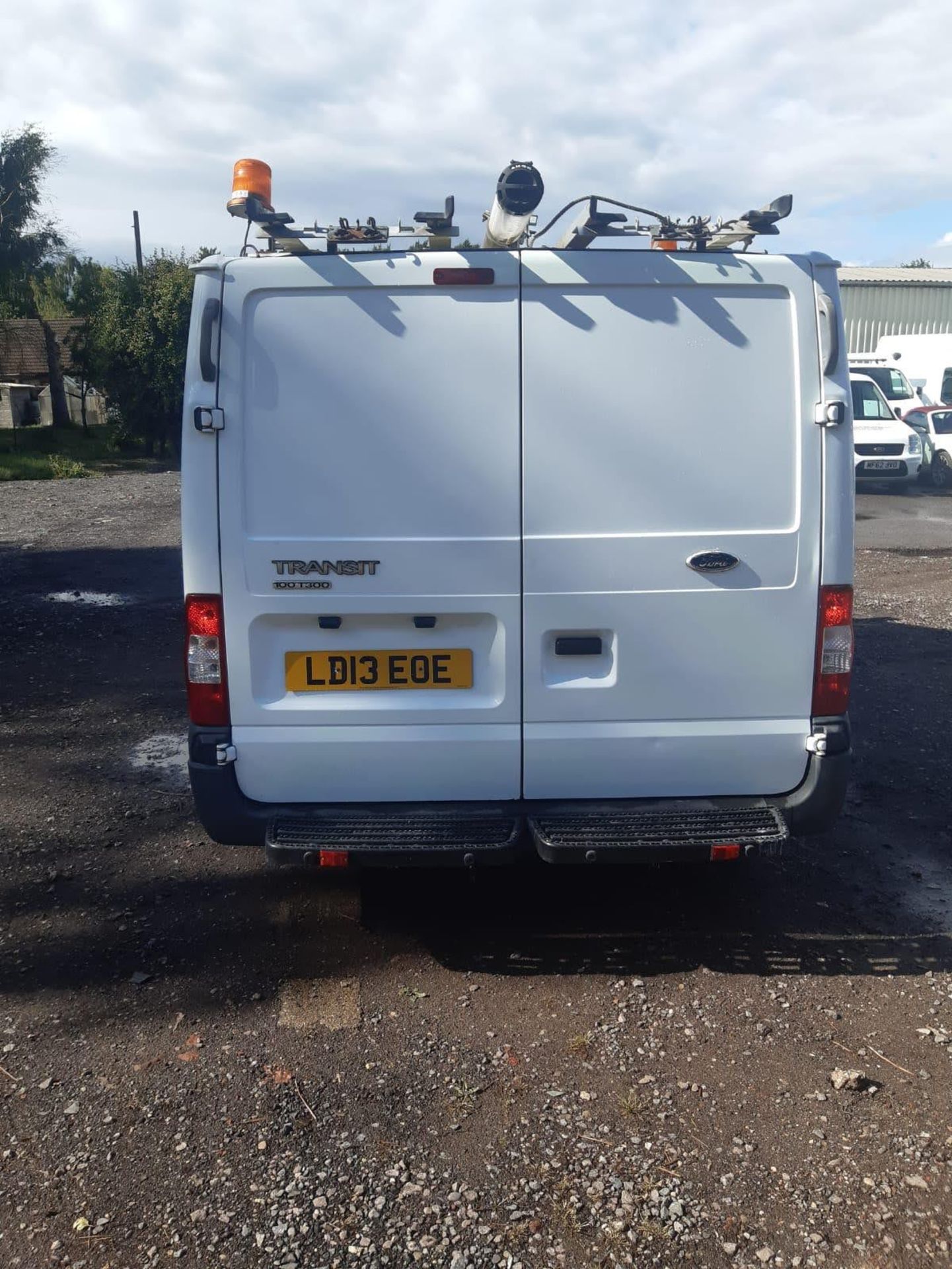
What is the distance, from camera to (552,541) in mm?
3945

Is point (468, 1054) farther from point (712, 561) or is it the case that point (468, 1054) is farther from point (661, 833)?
point (712, 561)

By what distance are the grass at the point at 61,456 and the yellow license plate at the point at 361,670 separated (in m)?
25.9

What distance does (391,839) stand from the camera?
3943mm

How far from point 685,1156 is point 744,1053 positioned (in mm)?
602

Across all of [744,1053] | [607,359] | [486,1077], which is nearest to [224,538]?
[607,359]

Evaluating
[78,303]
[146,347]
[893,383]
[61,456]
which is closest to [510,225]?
[893,383]

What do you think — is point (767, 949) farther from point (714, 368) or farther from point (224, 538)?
point (224, 538)

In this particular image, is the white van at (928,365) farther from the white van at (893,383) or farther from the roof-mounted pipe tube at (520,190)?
the roof-mounted pipe tube at (520,190)

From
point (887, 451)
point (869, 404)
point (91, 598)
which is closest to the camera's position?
point (91, 598)

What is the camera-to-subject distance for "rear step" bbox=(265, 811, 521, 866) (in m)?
3.89

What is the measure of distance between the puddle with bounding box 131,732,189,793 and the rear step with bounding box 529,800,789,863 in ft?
9.84

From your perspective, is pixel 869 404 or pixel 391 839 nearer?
pixel 391 839

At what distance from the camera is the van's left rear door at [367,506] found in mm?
3852

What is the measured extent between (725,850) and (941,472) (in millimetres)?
20713
